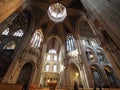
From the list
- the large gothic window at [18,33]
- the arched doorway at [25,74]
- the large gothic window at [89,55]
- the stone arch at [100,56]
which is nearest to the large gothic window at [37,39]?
the large gothic window at [18,33]

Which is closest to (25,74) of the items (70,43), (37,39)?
(37,39)

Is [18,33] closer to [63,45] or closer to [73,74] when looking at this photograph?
[63,45]

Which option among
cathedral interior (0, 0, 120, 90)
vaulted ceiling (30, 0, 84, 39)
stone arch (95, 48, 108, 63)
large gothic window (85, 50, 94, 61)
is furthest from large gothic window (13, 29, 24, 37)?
stone arch (95, 48, 108, 63)

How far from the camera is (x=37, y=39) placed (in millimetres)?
17672

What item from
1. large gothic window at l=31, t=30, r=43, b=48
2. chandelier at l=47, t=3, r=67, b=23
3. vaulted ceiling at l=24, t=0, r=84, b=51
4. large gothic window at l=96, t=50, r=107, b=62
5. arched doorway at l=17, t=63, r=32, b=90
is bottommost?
arched doorway at l=17, t=63, r=32, b=90

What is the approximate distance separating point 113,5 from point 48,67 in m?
22.4

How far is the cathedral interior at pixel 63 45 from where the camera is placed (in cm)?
1046

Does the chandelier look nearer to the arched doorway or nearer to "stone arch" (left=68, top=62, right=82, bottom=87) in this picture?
"stone arch" (left=68, top=62, right=82, bottom=87)

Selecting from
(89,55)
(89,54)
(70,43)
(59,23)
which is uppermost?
(59,23)

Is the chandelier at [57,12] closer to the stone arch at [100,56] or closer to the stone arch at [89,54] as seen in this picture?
the stone arch at [89,54]

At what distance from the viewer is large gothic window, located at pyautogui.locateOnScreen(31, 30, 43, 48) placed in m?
16.6

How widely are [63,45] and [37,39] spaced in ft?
18.5

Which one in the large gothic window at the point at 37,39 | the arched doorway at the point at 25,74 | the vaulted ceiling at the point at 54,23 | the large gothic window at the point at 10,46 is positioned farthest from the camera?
the vaulted ceiling at the point at 54,23

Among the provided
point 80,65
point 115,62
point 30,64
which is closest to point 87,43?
point 80,65
